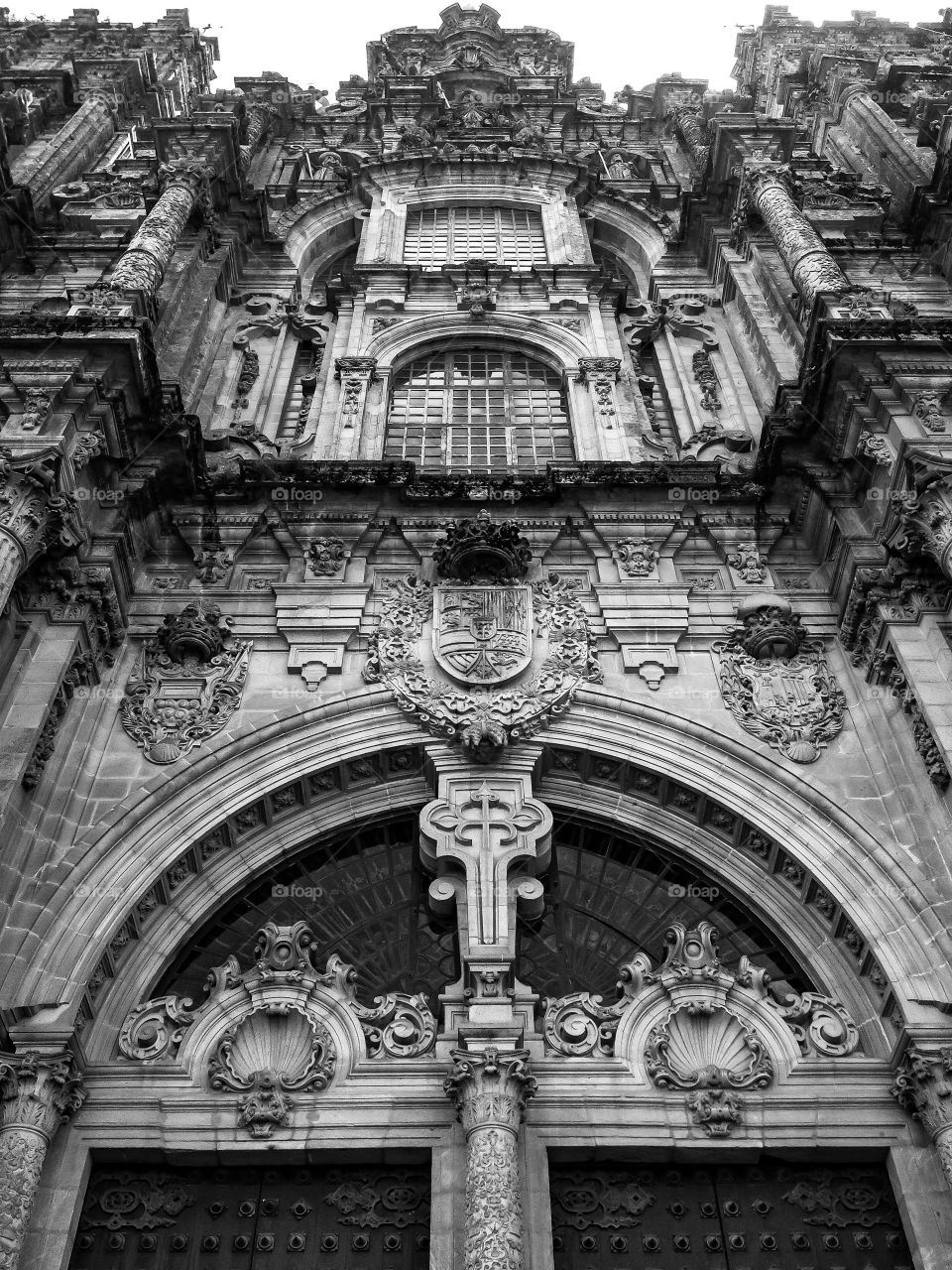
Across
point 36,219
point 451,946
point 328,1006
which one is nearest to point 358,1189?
point 328,1006

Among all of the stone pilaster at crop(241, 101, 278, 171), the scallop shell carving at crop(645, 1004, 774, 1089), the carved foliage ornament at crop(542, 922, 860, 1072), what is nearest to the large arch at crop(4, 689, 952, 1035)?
the carved foliage ornament at crop(542, 922, 860, 1072)

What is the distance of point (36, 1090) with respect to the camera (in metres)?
8.68

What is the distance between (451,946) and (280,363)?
10.6 meters

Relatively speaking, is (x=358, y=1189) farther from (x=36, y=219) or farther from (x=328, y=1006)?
(x=36, y=219)

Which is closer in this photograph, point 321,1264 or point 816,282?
point 321,1264

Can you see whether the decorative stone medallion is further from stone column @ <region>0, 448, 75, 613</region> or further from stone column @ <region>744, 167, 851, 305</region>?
stone column @ <region>744, 167, 851, 305</region>

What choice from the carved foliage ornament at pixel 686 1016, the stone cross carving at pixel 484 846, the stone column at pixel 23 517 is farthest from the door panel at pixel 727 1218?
the stone column at pixel 23 517

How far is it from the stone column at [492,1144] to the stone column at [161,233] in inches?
393

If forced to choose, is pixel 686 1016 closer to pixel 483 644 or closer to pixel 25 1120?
pixel 483 644

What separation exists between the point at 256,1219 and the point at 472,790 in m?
4.18

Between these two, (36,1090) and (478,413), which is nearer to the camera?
(36,1090)

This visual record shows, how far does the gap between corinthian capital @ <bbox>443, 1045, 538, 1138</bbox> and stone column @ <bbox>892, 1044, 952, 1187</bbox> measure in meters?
2.97

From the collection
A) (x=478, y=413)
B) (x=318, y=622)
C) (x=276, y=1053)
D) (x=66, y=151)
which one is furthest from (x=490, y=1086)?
(x=66, y=151)

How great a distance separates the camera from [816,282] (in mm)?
15039
